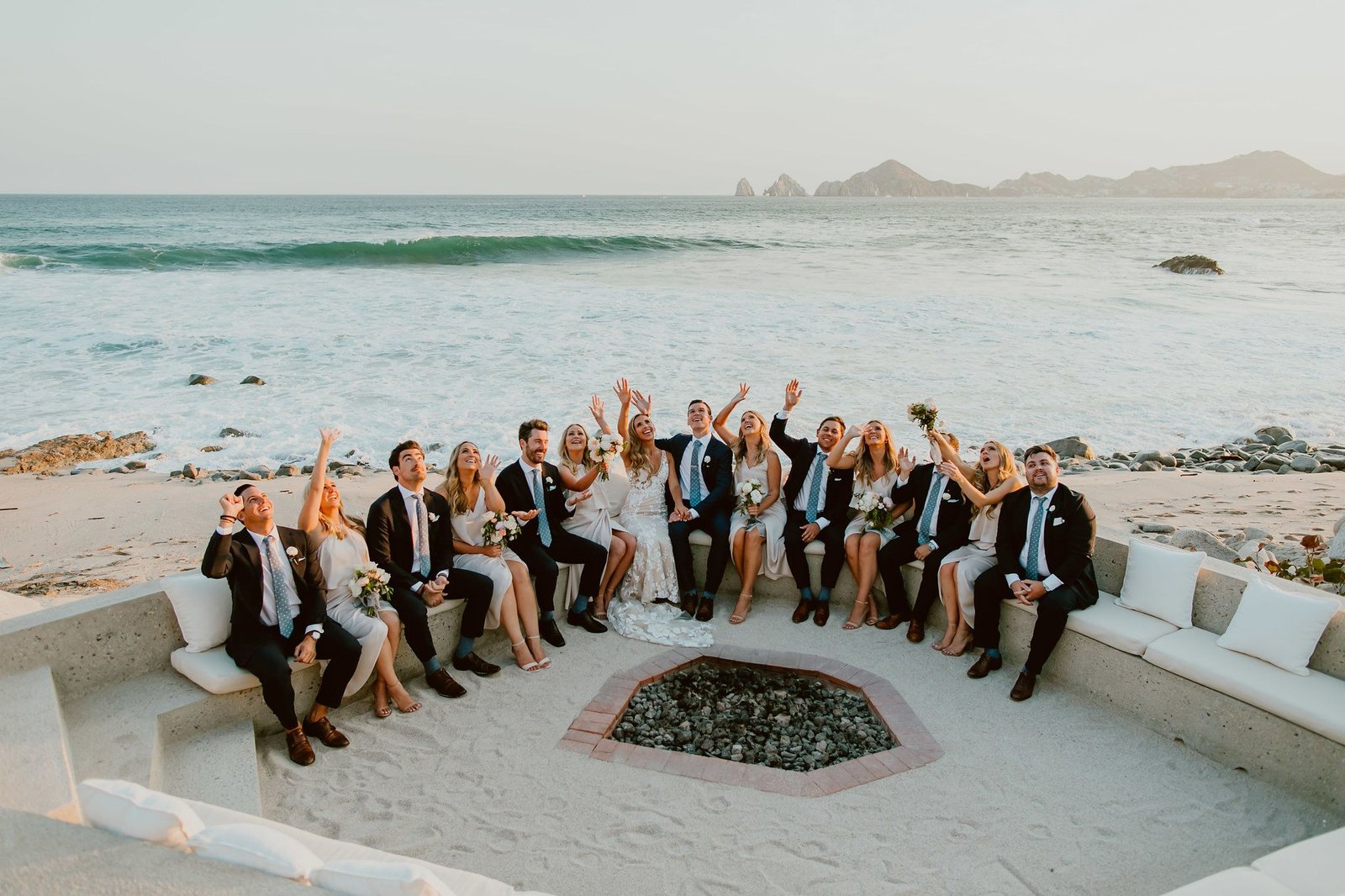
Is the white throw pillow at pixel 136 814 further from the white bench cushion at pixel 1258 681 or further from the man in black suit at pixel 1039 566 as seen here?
the white bench cushion at pixel 1258 681

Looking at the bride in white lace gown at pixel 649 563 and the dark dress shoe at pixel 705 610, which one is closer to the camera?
the bride in white lace gown at pixel 649 563

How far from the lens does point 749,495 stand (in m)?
7.25

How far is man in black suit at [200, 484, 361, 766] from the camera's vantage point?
497 cm

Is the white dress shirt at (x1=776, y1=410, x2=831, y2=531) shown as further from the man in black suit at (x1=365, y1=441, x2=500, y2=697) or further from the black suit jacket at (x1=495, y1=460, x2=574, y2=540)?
the man in black suit at (x1=365, y1=441, x2=500, y2=697)

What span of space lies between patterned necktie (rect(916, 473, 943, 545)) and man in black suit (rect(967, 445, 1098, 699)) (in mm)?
624

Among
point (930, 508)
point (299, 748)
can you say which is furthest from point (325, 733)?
point (930, 508)

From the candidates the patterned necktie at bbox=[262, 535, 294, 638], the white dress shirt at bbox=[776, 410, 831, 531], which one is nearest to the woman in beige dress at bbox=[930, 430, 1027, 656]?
the white dress shirt at bbox=[776, 410, 831, 531]

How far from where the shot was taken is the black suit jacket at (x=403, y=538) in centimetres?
591

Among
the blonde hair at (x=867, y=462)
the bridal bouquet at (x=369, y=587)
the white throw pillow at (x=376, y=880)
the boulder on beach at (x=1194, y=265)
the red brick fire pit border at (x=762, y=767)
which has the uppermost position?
the boulder on beach at (x=1194, y=265)

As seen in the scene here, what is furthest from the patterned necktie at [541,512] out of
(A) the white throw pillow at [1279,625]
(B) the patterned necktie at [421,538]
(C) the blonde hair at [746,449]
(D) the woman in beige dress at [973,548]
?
(A) the white throw pillow at [1279,625]

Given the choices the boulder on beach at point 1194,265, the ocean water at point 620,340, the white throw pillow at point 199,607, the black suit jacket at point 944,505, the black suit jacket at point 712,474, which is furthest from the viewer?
the boulder on beach at point 1194,265

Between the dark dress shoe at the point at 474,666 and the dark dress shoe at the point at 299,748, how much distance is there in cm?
122

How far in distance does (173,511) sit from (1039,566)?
347 inches

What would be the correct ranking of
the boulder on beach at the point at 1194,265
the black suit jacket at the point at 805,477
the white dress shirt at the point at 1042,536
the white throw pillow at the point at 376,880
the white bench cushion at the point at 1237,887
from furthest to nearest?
the boulder on beach at the point at 1194,265 → the black suit jacket at the point at 805,477 → the white dress shirt at the point at 1042,536 → the white bench cushion at the point at 1237,887 → the white throw pillow at the point at 376,880
